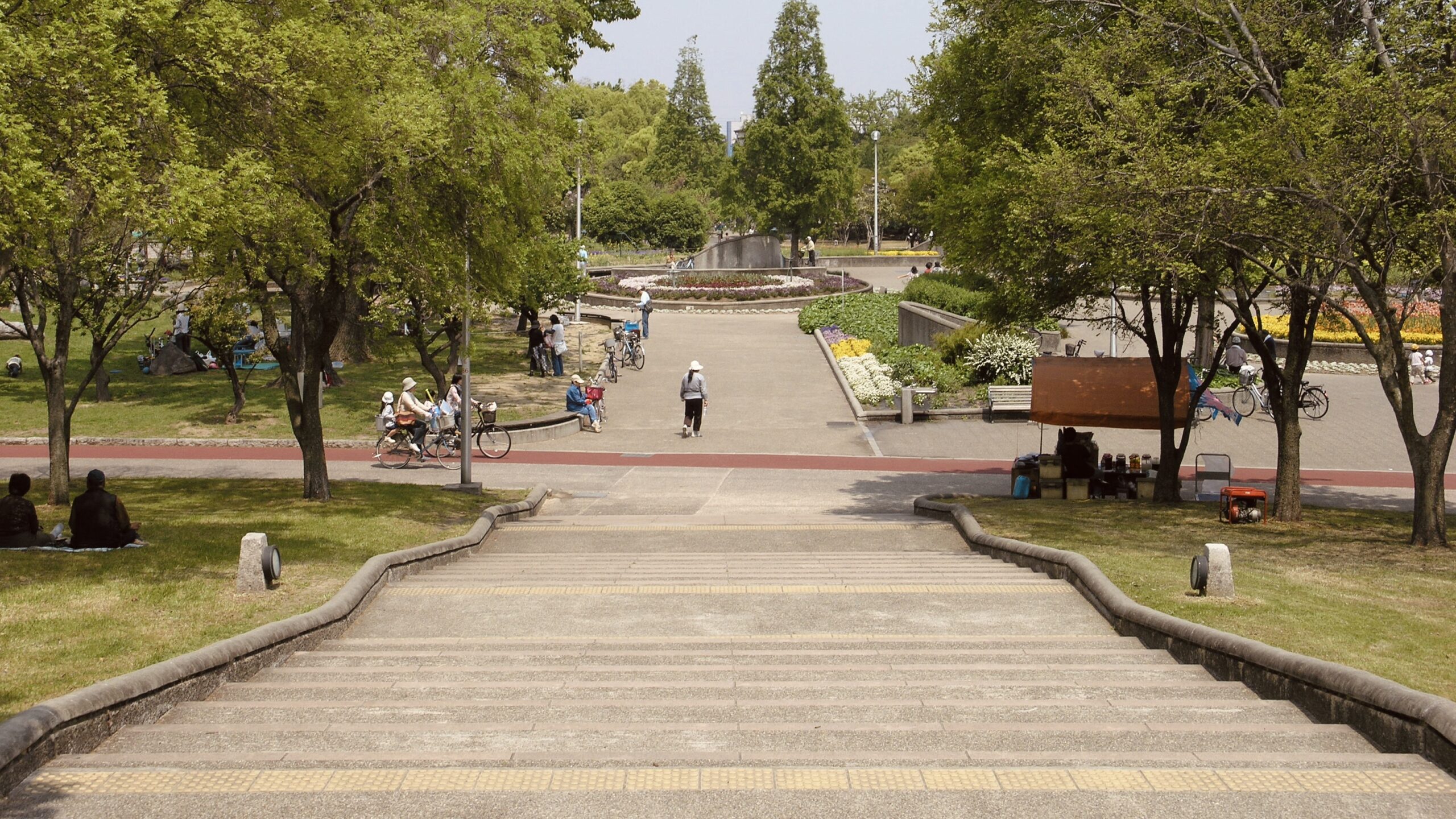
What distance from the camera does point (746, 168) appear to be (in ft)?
251

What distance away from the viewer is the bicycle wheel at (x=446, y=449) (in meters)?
25.4

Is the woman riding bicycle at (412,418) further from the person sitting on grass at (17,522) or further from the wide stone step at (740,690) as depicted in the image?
the wide stone step at (740,690)

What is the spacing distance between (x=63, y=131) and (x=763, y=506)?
1253 cm

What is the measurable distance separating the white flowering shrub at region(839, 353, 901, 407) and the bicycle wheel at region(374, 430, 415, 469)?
12.4 metres

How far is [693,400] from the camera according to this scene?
1129 inches

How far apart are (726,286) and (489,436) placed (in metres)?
33.5

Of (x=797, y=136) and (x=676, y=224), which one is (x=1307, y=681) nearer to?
(x=797, y=136)

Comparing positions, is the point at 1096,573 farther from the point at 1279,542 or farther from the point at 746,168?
the point at 746,168

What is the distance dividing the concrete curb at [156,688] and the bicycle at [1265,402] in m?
24.7

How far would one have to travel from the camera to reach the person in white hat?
2856 centimetres

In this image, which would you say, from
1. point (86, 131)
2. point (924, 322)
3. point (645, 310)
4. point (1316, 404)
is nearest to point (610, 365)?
point (645, 310)

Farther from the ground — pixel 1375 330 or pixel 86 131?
pixel 86 131

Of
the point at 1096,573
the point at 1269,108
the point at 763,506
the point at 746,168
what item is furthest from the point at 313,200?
the point at 746,168

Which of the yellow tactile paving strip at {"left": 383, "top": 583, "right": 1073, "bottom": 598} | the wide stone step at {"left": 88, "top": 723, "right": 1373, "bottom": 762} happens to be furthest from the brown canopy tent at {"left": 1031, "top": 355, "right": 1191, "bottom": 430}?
the wide stone step at {"left": 88, "top": 723, "right": 1373, "bottom": 762}
